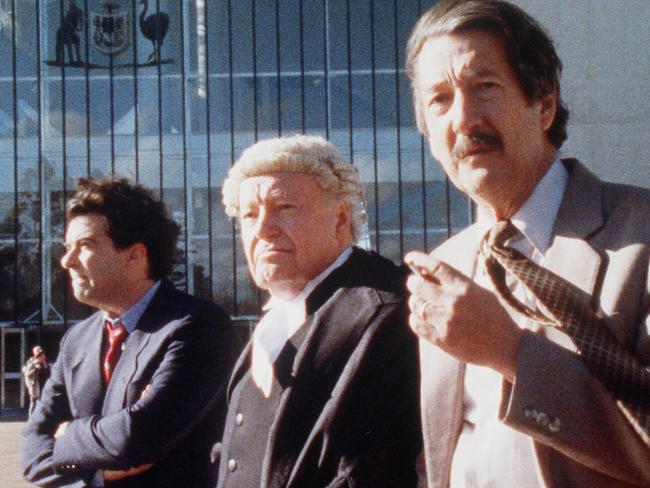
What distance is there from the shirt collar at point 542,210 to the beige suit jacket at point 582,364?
0.10ft

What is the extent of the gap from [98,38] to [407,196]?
5.58 meters

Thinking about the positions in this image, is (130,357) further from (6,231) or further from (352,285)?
(6,231)

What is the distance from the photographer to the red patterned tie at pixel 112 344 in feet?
9.69

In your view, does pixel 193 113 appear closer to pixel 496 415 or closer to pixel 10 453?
pixel 10 453

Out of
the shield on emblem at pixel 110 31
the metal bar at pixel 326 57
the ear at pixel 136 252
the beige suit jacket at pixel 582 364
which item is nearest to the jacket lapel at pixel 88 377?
the ear at pixel 136 252

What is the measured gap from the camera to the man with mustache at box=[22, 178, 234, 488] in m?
2.68

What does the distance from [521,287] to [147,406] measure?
53.0 inches

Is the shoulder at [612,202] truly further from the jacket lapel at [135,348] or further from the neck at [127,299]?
the neck at [127,299]

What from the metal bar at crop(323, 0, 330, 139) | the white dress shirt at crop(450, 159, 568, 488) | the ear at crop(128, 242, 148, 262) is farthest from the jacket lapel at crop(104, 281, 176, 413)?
the metal bar at crop(323, 0, 330, 139)

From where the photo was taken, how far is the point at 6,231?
14.7 meters

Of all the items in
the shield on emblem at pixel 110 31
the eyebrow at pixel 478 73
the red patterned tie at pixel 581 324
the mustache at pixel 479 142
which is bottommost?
the red patterned tie at pixel 581 324

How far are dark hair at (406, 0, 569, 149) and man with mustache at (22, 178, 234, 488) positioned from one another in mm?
1297

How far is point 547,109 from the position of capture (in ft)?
6.22

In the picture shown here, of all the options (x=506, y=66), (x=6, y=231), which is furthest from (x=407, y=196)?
(x=506, y=66)
